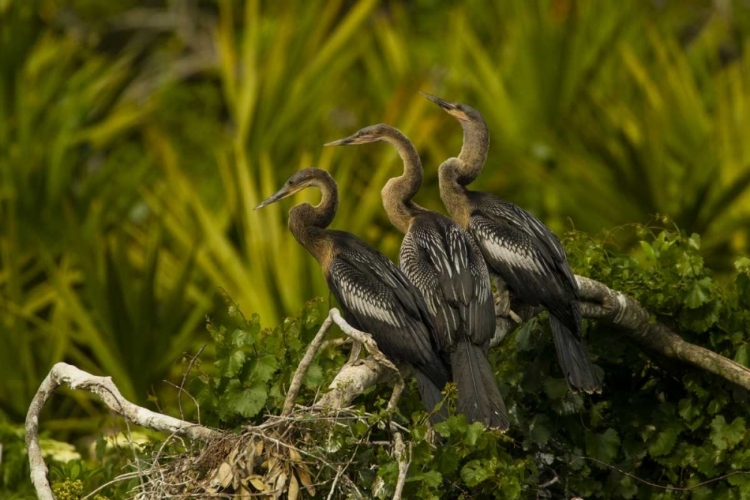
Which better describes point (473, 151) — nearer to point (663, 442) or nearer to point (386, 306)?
point (386, 306)

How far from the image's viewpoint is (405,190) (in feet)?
14.4

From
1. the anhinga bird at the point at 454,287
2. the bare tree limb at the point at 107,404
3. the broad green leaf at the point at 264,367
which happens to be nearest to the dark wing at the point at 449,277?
the anhinga bird at the point at 454,287

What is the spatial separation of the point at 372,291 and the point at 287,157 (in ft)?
13.0

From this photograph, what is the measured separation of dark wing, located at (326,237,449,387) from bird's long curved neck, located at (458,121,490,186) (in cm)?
45

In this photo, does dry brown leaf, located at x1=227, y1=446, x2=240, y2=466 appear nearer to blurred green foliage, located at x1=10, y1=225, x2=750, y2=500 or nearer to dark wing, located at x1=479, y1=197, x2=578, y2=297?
blurred green foliage, located at x1=10, y1=225, x2=750, y2=500

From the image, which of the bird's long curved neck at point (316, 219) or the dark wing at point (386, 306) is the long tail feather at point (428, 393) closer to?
the dark wing at point (386, 306)

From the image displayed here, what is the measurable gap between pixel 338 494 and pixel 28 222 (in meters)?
4.49

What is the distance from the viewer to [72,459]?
15.7 ft

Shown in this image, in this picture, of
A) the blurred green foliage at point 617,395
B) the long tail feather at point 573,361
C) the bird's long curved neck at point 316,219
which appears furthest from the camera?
the bird's long curved neck at point 316,219

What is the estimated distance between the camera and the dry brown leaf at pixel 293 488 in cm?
333

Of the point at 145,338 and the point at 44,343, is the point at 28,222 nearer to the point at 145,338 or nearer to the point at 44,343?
the point at 44,343

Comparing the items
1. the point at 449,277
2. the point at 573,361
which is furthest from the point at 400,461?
the point at 573,361

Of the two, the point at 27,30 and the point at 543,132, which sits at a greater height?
the point at 27,30

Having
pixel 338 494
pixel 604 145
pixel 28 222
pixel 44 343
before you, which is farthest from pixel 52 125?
pixel 338 494
